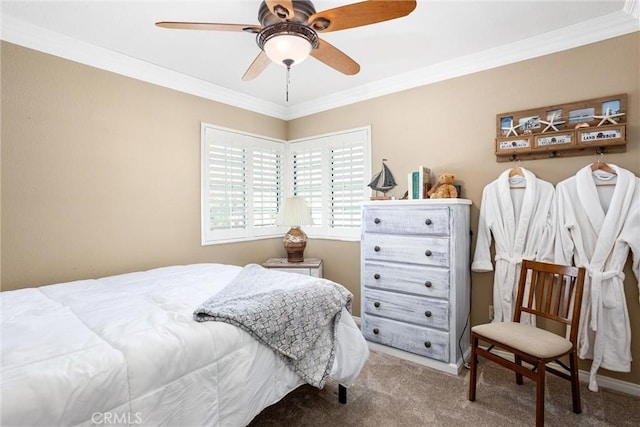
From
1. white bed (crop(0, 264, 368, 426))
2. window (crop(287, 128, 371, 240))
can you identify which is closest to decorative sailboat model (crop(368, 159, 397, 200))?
window (crop(287, 128, 371, 240))

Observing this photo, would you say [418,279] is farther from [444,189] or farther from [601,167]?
[601,167]

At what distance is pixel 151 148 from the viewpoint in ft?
9.64

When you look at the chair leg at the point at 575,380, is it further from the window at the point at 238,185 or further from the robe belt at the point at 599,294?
the window at the point at 238,185

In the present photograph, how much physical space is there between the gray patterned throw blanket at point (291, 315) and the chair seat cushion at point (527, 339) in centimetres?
98

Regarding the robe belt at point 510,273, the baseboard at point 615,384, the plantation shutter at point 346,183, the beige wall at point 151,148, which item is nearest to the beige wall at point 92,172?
the beige wall at point 151,148

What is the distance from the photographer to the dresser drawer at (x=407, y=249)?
2541mm

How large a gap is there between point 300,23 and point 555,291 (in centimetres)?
237

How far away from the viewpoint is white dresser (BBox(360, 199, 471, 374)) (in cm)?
251

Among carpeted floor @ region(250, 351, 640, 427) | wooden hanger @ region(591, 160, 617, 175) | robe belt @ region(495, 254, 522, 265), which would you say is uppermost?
wooden hanger @ region(591, 160, 617, 175)

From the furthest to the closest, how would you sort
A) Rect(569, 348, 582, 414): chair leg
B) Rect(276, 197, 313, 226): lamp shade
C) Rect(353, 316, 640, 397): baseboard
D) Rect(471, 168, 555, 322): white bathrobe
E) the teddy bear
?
Rect(276, 197, 313, 226): lamp shade
the teddy bear
Rect(471, 168, 555, 322): white bathrobe
Rect(353, 316, 640, 397): baseboard
Rect(569, 348, 582, 414): chair leg

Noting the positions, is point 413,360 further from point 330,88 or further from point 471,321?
point 330,88

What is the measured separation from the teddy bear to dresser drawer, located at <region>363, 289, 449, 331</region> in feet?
2.92

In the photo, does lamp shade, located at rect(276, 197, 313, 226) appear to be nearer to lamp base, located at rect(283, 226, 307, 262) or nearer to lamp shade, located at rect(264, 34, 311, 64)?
lamp base, located at rect(283, 226, 307, 262)

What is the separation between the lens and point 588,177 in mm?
2285
